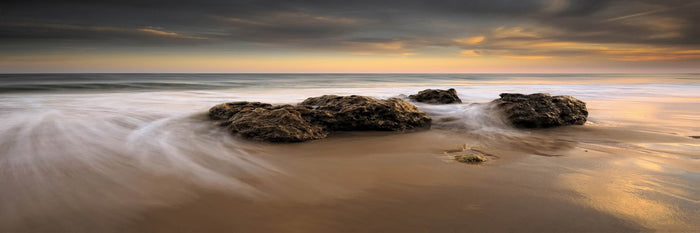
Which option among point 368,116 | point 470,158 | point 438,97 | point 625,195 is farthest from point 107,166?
point 438,97

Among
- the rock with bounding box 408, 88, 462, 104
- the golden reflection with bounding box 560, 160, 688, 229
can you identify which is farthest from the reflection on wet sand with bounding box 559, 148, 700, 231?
the rock with bounding box 408, 88, 462, 104

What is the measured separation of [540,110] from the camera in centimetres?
554

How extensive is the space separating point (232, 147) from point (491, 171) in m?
2.92

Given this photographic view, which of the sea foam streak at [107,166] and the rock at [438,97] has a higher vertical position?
the rock at [438,97]

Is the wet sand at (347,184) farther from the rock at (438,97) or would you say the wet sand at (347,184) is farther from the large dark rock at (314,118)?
the rock at (438,97)

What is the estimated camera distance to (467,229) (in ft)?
6.57

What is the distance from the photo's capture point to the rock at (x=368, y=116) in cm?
499

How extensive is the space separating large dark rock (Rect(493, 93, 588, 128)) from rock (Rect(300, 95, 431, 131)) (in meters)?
1.48

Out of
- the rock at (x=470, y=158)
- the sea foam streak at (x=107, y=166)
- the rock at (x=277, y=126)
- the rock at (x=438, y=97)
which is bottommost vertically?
the sea foam streak at (x=107, y=166)

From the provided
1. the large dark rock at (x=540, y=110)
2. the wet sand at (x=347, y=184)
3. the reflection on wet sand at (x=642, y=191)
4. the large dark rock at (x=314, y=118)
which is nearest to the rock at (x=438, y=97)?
the large dark rock at (x=540, y=110)

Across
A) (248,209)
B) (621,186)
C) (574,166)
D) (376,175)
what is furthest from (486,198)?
(248,209)

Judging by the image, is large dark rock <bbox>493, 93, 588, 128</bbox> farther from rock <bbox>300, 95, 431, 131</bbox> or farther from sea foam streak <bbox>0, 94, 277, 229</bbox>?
sea foam streak <bbox>0, 94, 277, 229</bbox>

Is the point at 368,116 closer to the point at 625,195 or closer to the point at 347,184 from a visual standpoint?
the point at 347,184

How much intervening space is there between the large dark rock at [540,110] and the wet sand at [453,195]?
1.49 metres
